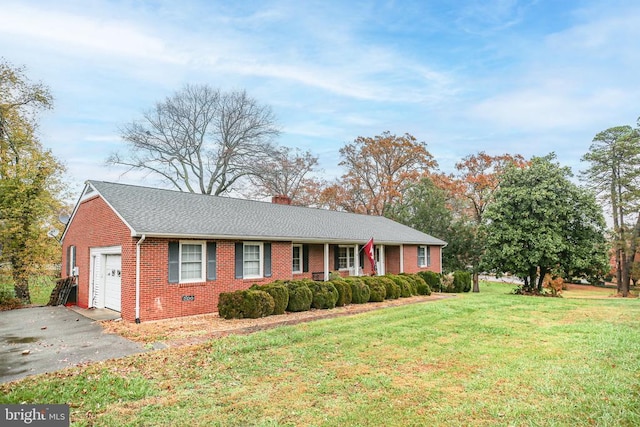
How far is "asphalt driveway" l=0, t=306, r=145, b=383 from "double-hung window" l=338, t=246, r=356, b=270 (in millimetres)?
11874

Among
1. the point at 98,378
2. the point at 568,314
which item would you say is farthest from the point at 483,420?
the point at 568,314

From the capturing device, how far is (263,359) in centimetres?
666

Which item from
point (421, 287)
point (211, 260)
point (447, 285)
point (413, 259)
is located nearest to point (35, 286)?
point (211, 260)

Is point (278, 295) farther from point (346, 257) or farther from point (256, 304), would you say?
point (346, 257)

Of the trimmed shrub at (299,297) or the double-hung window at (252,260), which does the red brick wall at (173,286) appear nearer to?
the double-hung window at (252,260)

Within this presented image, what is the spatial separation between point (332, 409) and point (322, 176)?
33.0 meters

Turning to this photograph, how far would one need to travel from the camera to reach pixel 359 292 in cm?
1419

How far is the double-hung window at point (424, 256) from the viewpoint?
2342 centimetres

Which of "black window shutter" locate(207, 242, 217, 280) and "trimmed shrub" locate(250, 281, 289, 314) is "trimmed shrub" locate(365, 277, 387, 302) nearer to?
"trimmed shrub" locate(250, 281, 289, 314)

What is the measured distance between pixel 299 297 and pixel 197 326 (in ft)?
11.5

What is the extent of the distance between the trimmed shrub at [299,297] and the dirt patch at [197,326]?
0.24m

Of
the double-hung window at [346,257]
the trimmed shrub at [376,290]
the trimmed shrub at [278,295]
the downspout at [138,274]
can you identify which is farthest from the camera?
the double-hung window at [346,257]

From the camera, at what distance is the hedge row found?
11.0 m

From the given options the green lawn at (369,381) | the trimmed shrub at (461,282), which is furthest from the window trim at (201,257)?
the trimmed shrub at (461,282)
